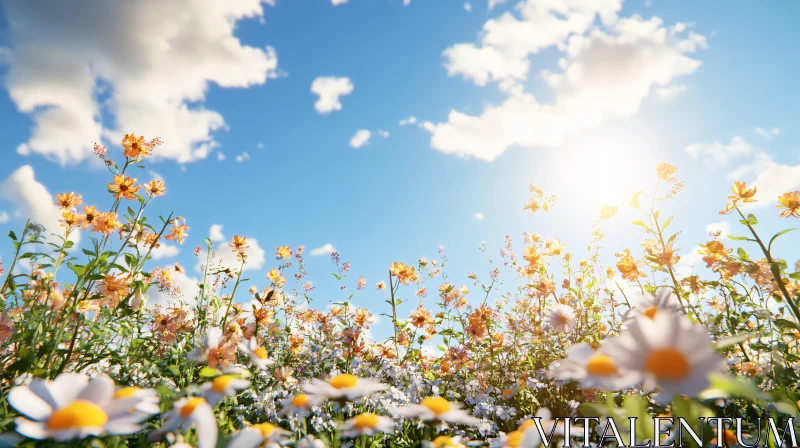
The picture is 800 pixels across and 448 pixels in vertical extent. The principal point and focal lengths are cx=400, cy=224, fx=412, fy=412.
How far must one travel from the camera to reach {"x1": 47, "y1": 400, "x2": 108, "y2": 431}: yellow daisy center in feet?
2.56

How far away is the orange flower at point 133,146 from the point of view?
2852 mm

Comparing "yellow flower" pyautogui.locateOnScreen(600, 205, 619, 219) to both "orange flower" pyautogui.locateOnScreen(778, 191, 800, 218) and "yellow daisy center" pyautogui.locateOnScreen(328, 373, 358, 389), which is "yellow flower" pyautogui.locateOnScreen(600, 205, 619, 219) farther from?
"yellow daisy center" pyautogui.locateOnScreen(328, 373, 358, 389)

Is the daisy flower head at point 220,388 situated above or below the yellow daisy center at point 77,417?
above

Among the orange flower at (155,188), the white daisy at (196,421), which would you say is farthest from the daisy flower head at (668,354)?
the orange flower at (155,188)

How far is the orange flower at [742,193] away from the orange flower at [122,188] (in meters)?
3.82

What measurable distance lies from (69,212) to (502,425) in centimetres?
322

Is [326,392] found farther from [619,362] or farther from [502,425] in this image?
[502,425]

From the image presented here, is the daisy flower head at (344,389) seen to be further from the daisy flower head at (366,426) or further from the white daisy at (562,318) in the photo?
the white daisy at (562,318)

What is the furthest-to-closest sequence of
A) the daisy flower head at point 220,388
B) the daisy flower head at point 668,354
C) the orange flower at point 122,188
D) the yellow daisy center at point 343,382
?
the orange flower at point 122,188
the yellow daisy center at point 343,382
the daisy flower head at point 220,388
the daisy flower head at point 668,354

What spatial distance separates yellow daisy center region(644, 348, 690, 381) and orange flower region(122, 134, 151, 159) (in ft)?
10.5

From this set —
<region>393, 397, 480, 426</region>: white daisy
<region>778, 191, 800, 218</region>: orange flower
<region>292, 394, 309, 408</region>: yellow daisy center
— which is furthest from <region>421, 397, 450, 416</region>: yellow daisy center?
<region>778, 191, 800, 218</region>: orange flower

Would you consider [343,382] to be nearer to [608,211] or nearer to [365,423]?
[365,423]

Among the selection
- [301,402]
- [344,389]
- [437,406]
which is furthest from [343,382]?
[437,406]

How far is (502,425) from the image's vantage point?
262 centimetres
